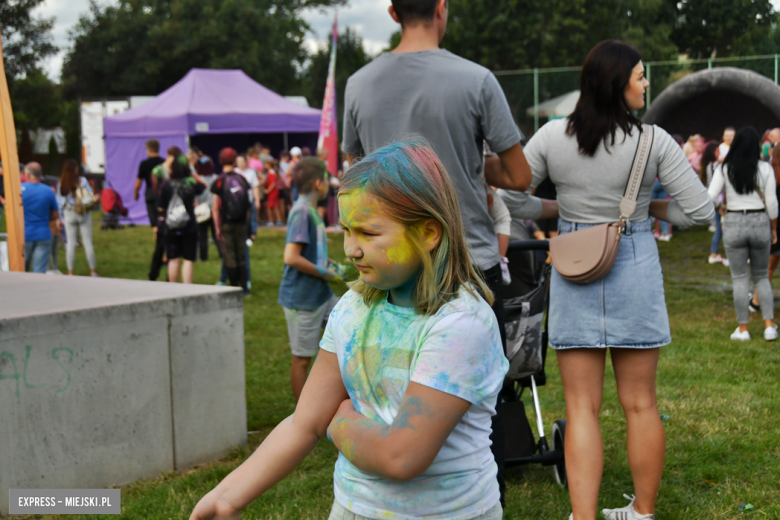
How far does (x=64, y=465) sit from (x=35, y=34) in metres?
41.3

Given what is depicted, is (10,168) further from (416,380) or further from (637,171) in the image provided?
(416,380)

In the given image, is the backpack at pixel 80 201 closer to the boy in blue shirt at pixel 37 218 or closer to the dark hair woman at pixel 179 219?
the boy in blue shirt at pixel 37 218

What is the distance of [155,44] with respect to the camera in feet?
135

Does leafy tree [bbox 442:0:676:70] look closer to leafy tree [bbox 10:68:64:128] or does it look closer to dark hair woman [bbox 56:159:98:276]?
leafy tree [bbox 10:68:64:128]

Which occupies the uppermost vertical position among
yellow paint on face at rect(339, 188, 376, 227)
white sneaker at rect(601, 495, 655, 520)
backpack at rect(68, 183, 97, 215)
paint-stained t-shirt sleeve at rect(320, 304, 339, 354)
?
yellow paint on face at rect(339, 188, 376, 227)

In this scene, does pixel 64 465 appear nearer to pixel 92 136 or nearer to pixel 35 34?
pixel 92 136

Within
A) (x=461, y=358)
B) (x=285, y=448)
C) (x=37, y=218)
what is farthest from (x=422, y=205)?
(x=37, y=218)

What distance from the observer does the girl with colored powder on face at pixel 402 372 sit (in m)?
1.45

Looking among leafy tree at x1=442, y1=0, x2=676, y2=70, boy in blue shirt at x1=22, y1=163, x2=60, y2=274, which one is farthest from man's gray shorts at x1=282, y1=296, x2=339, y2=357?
leafy tree at x1=442, y1=0, x2=676, y2=70

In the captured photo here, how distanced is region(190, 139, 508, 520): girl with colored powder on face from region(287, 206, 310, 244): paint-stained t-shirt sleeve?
10.4 ft

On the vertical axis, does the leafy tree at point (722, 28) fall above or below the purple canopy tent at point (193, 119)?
Answer: above

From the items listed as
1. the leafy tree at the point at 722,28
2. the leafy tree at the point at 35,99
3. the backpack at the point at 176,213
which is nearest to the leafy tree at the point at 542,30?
the leafy tree at the point at 722,28

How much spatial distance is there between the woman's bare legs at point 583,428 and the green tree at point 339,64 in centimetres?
5032

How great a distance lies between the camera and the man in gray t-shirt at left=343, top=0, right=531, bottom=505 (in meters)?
2.93
